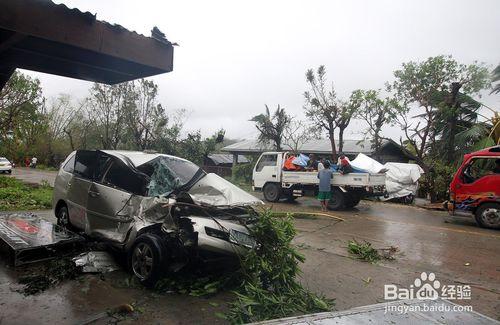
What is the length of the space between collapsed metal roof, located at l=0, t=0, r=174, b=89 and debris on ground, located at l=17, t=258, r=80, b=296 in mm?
2499

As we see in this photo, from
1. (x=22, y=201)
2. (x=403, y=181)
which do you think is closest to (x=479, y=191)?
(x=403, y=181)

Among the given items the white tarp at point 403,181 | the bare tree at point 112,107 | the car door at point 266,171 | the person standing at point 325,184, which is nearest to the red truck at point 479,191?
the person standing at point 325,184

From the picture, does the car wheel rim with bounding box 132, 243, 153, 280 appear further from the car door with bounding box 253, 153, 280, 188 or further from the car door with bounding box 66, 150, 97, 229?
the car door with bounding box 253, 153, 280, 188

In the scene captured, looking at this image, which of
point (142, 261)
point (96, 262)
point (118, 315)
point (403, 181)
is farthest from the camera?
point (403, 181)

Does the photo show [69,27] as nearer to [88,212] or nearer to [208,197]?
[208,197]

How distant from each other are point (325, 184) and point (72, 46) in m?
10.1

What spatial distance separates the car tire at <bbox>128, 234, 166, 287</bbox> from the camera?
14.1 ft

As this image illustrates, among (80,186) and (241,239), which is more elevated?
(80,186)

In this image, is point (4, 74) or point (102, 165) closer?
point (4, 74)

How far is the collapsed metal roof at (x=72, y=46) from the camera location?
2732mm

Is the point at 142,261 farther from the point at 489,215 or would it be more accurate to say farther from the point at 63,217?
the point at 489,215

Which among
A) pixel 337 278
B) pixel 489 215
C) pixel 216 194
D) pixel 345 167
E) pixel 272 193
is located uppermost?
pixel 345 167

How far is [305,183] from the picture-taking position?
13.4 m

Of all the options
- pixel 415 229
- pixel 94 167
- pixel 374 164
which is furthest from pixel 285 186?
pixel 94 167
